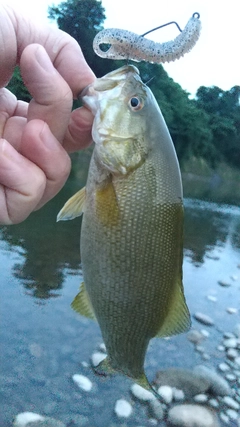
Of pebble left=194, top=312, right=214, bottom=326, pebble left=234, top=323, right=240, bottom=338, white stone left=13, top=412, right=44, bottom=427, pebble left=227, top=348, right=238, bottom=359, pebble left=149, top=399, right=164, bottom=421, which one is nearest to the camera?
white stone left=13, top=412, right=44, bottom=427

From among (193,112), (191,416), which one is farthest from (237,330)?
(193,112)

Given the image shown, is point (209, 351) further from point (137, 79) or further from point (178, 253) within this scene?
point (137, 79)

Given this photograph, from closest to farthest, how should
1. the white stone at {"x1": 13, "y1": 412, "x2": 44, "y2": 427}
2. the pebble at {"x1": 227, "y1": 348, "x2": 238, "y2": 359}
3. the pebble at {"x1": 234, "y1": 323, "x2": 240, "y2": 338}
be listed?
the white stone at {"x1": 13, "y1": 412, "x2": 44, "y2": 427} → the pebble at {"x1": 227, "y1": 348, "x2": 238, "y2": 359} → the pebble at {"x1": 234, "y1": 323, "x2": 240, "y2": 338}

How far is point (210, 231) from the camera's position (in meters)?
10.1

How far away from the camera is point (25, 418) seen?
10.4 ft

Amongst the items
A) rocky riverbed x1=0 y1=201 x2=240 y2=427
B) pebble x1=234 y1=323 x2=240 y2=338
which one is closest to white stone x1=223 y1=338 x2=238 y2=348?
rocky riverbed x1=0 y1=201 x2=240 y2=427

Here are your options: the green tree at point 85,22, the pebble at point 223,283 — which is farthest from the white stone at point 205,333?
the green tree at point 85,22

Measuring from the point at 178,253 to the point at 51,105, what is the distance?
2.49 feet

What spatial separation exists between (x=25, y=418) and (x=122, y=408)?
813 millimetres

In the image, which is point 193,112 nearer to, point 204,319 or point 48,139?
point 204,319

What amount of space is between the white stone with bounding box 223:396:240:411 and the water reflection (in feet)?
7.20

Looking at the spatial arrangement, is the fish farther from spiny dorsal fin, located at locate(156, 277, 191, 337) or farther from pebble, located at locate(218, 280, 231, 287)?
pebble, located at locate(218, 280, 231, 287)

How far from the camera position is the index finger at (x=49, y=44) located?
1.71m

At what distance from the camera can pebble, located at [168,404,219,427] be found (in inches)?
136
